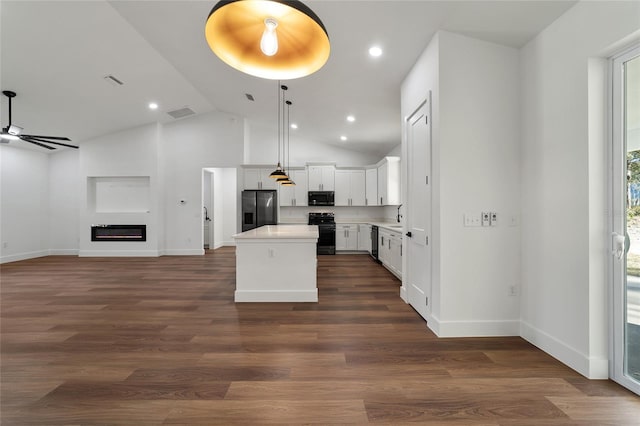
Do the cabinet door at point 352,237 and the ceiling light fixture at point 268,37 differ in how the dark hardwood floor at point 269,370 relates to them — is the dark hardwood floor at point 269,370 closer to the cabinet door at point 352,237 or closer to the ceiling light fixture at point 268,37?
the ceiling light fixture at point 268,37

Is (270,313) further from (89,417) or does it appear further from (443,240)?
(443,240)

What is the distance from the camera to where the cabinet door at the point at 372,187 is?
24.7ft

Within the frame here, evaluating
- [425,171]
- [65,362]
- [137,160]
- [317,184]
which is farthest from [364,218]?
[65,362]

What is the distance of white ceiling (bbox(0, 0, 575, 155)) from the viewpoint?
8.13ft

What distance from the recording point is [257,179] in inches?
297

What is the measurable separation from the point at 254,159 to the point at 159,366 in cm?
646

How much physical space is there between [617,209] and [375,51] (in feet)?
8.37

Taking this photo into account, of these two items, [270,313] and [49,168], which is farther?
[49,168]

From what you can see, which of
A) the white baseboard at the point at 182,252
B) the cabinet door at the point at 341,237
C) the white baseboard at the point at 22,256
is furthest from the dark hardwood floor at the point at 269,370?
the white baseboard at the point at 22,256

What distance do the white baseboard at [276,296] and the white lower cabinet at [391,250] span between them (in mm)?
1761

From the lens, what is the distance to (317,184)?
769 centimetres

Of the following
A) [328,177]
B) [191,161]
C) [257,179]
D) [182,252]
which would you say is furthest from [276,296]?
[191,161]

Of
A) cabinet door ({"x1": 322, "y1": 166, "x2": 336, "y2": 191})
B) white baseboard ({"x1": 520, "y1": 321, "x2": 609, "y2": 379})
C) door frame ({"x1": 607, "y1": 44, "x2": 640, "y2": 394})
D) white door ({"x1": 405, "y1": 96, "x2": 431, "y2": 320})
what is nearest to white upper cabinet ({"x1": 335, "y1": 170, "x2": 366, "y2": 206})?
cabinet door ({"x1": 322, "y1": 166, "x2": 336, "y2": 191})

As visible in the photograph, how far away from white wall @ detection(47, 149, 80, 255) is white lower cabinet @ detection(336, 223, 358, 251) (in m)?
6.93
